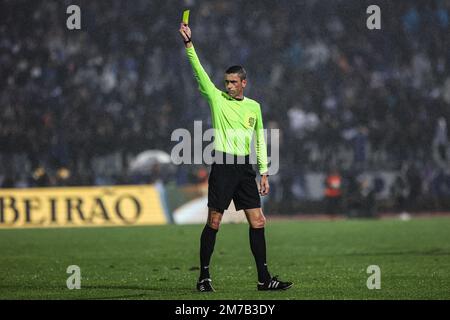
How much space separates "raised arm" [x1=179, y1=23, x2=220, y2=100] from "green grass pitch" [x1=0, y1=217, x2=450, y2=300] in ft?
6.82

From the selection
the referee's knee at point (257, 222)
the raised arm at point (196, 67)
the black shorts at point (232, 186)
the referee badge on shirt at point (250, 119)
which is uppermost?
the raised arm at point (196, 67)

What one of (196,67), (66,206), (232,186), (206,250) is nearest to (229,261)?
(206,250)

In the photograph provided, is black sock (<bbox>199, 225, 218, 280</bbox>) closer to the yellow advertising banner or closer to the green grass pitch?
the green grass pitch

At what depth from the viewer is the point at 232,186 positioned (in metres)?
10.5

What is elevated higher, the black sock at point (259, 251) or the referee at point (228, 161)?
the referee at point (228, 161)

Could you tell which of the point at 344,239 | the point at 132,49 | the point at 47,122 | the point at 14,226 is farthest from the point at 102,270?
the point at 132,49

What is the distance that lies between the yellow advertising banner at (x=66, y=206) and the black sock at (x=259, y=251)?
1557cm

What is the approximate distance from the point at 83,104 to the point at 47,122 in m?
1.39

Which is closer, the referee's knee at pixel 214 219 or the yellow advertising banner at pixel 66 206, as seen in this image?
the referee's knee at pixel 214 219

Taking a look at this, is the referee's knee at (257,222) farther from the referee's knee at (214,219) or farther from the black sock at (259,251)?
the referee's knee at (214,219)

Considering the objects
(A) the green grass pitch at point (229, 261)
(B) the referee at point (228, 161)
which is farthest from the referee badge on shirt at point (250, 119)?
(A) the green grass pitch at point (229, 261)

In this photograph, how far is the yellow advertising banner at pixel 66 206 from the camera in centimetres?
2583

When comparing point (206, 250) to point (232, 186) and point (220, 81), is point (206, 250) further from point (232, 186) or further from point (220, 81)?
point (220, 81)
